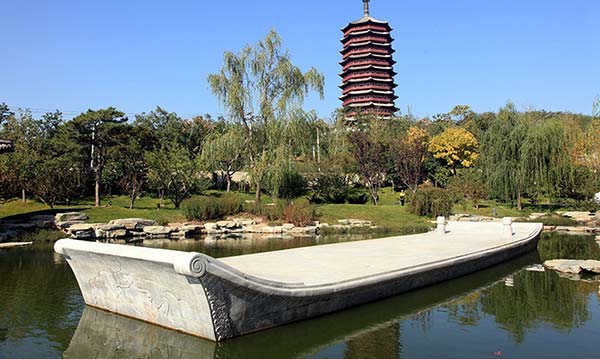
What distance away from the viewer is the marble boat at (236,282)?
5.56m

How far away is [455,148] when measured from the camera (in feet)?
126

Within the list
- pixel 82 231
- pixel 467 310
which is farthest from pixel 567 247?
pixel 82 231

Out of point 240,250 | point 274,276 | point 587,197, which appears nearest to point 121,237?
point 240,250

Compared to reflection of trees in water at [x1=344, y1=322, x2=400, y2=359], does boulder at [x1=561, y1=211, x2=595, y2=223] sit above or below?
above

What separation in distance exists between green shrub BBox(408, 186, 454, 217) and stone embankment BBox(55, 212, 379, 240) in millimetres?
3324

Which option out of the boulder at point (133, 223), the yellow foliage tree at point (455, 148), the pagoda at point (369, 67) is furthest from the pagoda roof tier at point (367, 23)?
the boulder at point (133, 223)

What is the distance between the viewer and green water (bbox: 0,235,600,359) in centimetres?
565

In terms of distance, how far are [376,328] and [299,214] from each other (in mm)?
13469

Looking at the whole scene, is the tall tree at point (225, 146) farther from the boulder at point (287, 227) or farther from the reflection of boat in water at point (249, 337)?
the reflection of boat in water at point (249, 337)

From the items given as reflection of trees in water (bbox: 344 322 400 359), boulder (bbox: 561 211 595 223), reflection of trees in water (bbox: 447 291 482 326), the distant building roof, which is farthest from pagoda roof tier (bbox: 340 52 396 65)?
reflection of trees in water (bbox: 344 322 400 359)

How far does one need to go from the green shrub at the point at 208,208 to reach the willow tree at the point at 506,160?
13.7 metres

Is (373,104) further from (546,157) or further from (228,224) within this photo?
(228,224)

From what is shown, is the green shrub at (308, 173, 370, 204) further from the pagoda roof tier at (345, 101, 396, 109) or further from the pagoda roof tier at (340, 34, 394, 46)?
the pagoda roof tier at (340, 34, 394, 46)

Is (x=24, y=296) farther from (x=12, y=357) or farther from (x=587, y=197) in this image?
(x=587, y=197)
